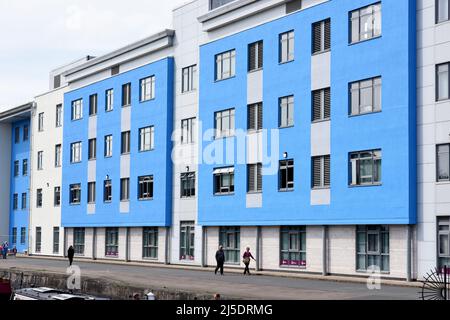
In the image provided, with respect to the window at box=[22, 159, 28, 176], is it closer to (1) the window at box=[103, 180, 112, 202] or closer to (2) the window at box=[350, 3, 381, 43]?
(1) the window at box=[103, 180, 112, 202]

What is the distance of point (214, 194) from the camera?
1818 inches

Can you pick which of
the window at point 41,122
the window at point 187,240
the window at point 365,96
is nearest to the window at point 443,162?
the window at point 365,96

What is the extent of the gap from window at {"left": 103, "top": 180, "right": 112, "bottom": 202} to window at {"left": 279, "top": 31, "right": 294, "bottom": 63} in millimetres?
22750

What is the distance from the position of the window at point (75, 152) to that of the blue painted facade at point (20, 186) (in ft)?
41.7

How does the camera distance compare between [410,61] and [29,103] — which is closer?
[410,61]

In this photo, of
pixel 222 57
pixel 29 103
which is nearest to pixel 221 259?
pixel 222 57

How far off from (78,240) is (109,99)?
13548 mm

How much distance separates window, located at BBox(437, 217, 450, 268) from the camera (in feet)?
103

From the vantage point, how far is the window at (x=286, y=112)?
134 ft

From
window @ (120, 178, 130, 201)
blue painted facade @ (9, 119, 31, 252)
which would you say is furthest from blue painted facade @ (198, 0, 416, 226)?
blue painted facade @ (9, 119, 31, 252)

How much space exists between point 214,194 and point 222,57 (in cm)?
886

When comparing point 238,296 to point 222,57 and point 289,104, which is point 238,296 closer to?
Answer: point 289,104

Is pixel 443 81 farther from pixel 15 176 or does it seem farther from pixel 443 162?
pixel 15 176

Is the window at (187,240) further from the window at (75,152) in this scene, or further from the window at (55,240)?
the window at (55,240)
